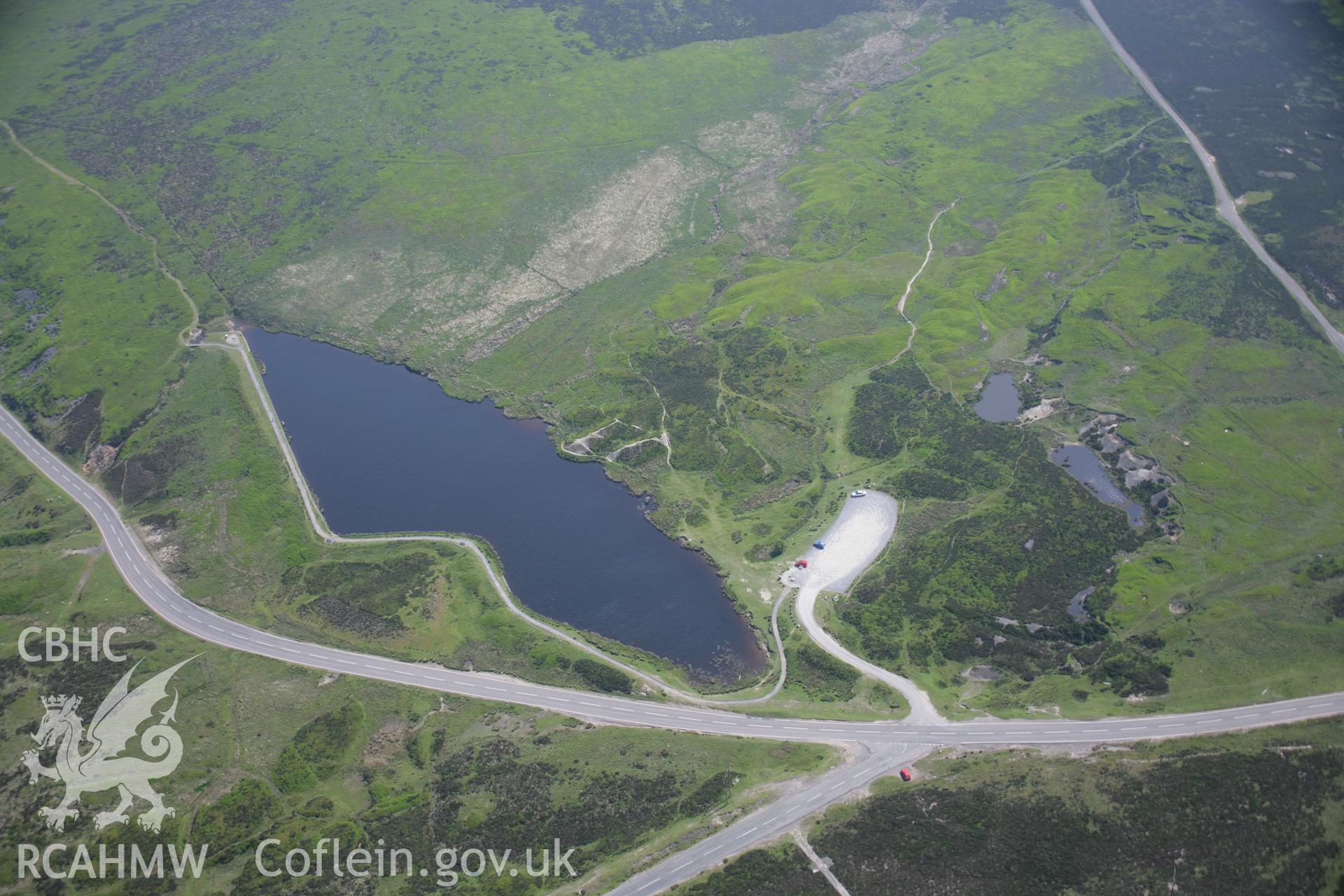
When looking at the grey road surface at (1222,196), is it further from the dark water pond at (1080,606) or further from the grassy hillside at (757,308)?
the dark water pond at (1080,606)

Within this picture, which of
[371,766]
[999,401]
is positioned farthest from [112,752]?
[999,401]

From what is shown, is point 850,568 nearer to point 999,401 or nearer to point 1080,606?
point 1080,606

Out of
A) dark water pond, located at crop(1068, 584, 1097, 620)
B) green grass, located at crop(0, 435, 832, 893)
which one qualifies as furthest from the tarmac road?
dark water pond, located at crop(1068, 584, 1097, 620)

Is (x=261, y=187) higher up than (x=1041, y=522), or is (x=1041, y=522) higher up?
(x=261, y=187)

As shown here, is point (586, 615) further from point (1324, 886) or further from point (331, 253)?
point (331, 253)

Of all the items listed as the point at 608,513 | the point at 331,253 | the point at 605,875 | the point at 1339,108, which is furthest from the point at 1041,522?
the point at 1339,108

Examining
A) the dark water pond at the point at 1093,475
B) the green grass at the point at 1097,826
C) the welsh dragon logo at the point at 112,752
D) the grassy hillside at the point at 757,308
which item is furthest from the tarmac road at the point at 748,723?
the dark water pond at the point at 1093,475
